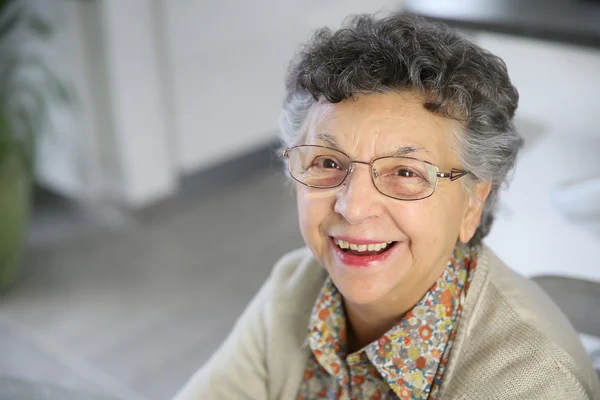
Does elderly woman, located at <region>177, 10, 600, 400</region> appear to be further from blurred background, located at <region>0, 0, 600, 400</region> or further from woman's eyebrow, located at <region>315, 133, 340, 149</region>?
blurred background, located at <region>0, 0, 600, 400</region>

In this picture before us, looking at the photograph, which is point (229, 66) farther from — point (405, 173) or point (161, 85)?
point (405, 173)

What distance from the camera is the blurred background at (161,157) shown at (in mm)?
2068

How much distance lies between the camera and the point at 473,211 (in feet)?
4.33

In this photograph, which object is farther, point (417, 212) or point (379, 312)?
point (379, 312)

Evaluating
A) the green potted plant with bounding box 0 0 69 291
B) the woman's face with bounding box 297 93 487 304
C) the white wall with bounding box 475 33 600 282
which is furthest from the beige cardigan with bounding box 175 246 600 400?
the green potted plant with bounding box 0 0 69 291

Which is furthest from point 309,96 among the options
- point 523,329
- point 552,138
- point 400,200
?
point 552,138

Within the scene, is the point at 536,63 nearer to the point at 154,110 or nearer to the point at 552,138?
the point at 552,138

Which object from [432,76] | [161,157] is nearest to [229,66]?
[161,157]

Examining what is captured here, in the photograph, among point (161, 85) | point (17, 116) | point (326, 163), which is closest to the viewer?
point (326, 163)

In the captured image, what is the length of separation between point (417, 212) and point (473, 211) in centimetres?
15

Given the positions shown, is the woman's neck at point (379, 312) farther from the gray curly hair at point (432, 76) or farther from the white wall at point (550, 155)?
the white wall at point (550, 155)

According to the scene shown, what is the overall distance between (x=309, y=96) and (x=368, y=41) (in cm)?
16

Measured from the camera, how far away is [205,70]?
3.48 meters

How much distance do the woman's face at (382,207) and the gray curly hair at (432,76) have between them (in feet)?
0.08
